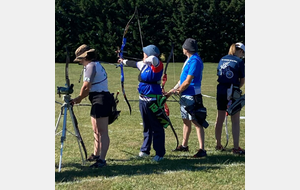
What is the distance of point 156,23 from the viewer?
2489cm

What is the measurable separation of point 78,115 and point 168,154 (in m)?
4.13

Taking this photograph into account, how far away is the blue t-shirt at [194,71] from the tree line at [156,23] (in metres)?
16.8

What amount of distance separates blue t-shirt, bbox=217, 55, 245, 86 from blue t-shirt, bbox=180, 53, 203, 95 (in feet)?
1.18

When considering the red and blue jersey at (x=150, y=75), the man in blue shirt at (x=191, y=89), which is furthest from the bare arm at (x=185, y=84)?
the red and blue jersey at (x=150, y=75)

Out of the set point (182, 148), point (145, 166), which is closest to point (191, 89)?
point (182, 148)

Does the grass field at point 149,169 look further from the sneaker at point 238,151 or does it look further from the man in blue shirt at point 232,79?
the man in blue shirt at point 232,79

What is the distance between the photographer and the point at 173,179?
14.2ft

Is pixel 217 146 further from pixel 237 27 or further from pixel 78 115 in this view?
pixel 237 27

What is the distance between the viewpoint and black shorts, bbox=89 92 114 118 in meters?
4.68

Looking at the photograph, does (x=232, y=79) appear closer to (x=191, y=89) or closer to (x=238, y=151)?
(x=191, y=89)

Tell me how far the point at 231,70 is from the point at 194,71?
22.6 inches

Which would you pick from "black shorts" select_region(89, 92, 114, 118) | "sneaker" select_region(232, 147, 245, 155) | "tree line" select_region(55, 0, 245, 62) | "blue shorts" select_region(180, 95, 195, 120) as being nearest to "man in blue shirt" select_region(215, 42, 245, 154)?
"sneaker" select_region(232, 147, 245, 155)

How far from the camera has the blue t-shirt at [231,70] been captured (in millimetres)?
5312

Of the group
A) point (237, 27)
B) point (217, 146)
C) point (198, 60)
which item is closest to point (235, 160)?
point (217, 146)
